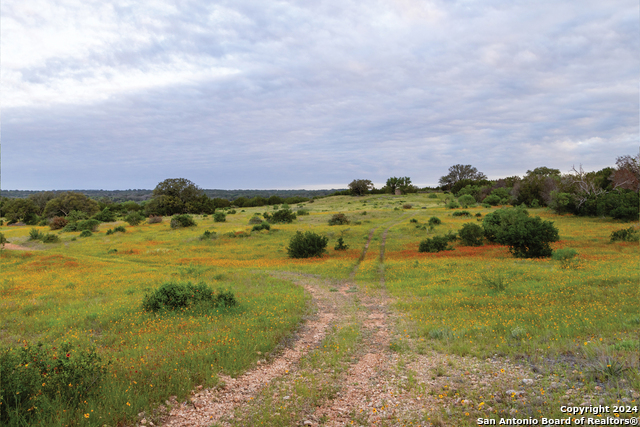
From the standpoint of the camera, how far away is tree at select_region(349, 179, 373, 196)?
110 metres

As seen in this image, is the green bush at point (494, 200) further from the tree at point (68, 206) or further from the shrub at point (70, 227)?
the tree at point (68, 206)

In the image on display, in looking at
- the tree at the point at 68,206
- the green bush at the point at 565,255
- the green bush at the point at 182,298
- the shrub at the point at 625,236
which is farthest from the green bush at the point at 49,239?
the shrub at the point at 625,236

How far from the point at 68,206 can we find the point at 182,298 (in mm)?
71678

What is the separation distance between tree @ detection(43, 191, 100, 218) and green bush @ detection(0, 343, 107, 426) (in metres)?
73.4

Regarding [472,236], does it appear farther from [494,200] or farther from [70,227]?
[70,227]

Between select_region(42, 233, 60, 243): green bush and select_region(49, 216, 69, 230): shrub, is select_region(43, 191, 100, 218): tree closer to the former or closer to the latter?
select_region(49, 216, 69, 230): shrub

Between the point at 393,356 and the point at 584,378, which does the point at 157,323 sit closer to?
the point at 393,356

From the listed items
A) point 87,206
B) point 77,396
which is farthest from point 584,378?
point 87,206

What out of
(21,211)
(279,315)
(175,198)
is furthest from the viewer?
(175,198)

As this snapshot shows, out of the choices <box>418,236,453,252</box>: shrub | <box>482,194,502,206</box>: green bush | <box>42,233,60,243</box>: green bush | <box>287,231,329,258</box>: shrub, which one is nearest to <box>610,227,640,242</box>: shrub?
<box>418,236,453,252</box>: shrub

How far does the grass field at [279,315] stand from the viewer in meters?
6.58

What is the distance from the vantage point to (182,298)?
1235 cm

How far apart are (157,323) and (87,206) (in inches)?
2902

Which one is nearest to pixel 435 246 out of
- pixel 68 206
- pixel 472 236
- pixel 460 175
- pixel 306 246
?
pixel 472 236
